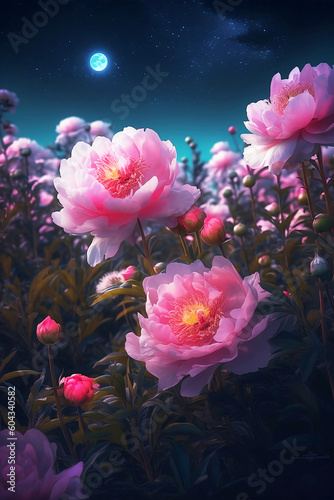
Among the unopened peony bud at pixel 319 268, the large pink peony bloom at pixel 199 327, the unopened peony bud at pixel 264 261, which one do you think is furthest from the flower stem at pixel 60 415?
→ the unopened peony bud at pixel 264 261

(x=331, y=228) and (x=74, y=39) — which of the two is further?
(x=74, y=39)

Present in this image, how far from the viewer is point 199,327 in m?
0.62

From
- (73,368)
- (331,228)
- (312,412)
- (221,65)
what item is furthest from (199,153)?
(312,412)

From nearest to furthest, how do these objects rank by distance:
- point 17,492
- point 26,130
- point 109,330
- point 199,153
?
point 17,492
point 109,330
point 26,130
point 199,153

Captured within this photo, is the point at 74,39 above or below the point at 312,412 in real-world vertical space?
above

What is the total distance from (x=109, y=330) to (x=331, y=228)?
72 cm

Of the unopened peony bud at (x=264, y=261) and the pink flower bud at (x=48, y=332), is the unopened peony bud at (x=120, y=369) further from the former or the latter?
the unopened peony bud at (x=264, y=261)

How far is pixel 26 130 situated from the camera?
140cm

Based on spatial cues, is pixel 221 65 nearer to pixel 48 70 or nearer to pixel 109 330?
pixel 48 70

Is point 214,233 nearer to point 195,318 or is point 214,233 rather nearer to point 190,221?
point 190,221

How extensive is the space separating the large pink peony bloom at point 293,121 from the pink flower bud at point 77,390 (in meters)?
0.44

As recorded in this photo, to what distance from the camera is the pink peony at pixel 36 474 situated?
0.59 meters

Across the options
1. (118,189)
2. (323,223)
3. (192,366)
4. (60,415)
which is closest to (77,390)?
(60,415)

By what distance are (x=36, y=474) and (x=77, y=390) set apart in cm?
12
